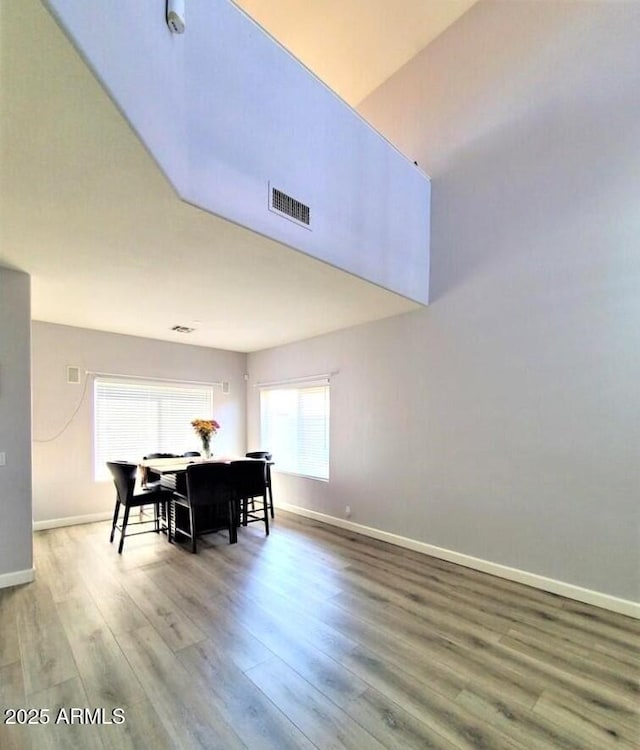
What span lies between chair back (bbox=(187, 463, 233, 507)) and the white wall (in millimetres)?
1928

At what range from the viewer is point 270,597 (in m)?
2.85

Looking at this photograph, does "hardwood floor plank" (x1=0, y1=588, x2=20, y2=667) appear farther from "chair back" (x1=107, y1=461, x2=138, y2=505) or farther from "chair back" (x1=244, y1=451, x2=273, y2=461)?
"chair back" (x1=244, y1=451, x2=273, y2=461)

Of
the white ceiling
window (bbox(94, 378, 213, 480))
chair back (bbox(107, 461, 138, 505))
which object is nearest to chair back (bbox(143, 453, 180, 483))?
window (bbox(94, 378, 213, 480))

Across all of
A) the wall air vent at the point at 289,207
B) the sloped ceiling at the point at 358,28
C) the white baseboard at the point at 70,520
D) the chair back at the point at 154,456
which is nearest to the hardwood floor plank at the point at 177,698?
the chair back at the point at 154,456

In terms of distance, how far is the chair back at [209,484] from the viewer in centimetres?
377

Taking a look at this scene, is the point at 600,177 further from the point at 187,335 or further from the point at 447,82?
the point at 187,335

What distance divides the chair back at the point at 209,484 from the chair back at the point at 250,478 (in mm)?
220

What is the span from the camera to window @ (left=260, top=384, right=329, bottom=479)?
5156 millimetres

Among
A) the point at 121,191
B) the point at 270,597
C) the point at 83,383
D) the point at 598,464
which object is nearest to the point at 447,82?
the point at 121,191

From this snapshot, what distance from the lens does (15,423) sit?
3.16m

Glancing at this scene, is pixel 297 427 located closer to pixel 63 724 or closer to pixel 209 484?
pixel 209 484

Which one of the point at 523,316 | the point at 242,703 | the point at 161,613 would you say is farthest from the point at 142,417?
the point at 523,316

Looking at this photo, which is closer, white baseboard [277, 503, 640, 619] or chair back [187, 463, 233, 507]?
white baseboard [277, 503, 640, 619]

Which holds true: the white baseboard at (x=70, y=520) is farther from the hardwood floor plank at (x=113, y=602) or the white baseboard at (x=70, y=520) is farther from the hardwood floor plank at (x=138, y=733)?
the hardwood floor plank at (x=138, y=733)
